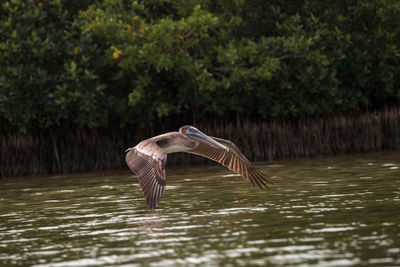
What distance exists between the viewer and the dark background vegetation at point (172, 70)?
1909 cm

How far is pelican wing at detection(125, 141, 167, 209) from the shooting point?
29.3 feet

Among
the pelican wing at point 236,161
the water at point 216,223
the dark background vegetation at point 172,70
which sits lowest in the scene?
the water at point 216,223

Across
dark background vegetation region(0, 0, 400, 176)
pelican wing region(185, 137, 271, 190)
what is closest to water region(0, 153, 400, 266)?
pelican wing region(185, 137, 271, 190)

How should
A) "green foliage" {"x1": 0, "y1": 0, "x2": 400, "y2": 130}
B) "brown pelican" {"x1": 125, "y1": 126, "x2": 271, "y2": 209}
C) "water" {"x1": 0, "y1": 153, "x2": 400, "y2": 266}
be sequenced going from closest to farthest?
"water" {"x1": 0, "y1": 153, "x2": 400, "y2": 266}
"brown pelican" {"x1": 125, "y1": 126, "x2": 271, "y2": 209}
"green foliage" {"x1": 0, "y1": 0, "x2": 400, "y2": 130}

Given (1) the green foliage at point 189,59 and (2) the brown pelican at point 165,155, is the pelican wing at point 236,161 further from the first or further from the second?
(1) the green foliage at point 189,59

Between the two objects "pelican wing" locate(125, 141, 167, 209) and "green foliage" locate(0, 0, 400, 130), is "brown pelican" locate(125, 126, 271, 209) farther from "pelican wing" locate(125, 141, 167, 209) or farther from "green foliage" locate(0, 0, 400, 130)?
"green foliage" locate(0, 0, 400, 130)

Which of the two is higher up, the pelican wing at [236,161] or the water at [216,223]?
the pelican wing at [236,161]

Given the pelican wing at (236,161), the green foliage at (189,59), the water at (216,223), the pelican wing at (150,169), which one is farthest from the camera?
the green foliage at (189,59)

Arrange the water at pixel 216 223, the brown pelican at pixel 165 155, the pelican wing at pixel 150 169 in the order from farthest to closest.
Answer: the brown pelican at pixel 165 155 → the pelican wing at pixel 150 169 → the water at pixel 216 223

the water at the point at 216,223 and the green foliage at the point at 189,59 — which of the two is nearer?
the water at the point at 216,223

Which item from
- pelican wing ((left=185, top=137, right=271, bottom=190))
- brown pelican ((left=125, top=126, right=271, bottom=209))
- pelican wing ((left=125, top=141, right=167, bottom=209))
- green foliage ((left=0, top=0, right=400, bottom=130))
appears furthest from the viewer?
green foliage ((left=0, top=0, right=400, bottom=130))

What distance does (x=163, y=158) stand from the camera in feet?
30.8

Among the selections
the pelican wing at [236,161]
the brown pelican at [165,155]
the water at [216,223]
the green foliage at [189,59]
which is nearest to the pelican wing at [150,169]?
the brown pelican at [165,155]

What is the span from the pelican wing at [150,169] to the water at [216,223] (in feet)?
1.04
